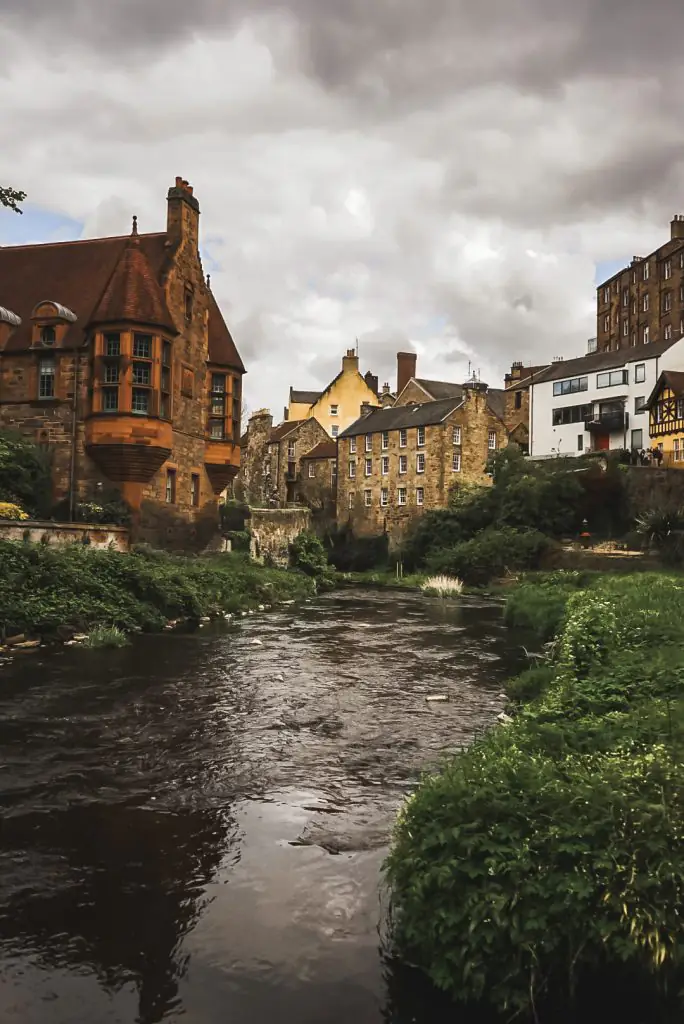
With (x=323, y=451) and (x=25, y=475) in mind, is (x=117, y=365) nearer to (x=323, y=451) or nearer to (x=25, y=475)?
(x=25, y=475)

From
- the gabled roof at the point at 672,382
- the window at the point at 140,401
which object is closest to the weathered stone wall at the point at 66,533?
the window at the point at 140,401

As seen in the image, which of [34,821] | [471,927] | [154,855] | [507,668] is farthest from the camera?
[507,668]

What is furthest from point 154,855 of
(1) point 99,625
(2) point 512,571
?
(2) point 512,571

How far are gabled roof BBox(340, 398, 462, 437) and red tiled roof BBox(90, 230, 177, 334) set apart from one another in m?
32.9

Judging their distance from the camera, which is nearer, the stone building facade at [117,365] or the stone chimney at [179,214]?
the stone building facade at [117,365]

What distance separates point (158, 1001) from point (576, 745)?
12.8ft

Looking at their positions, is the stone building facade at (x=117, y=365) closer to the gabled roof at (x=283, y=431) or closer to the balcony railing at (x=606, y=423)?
the balcony railing at (x=606, y=423)

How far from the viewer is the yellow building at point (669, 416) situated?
4912cm

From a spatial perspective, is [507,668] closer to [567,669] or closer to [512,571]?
[567,669]

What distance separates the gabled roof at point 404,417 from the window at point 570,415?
25.2 feet

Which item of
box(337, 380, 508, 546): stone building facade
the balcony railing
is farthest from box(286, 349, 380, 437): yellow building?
the balcony railing

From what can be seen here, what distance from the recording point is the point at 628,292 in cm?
7519

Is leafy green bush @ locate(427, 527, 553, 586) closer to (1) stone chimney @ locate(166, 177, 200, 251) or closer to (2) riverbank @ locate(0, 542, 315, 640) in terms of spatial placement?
(2) riverbank @ locate(0, 542, 315, 640)

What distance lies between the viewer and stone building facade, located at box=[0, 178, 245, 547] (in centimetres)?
2750
